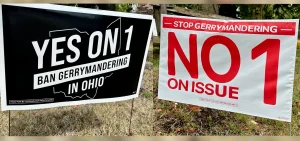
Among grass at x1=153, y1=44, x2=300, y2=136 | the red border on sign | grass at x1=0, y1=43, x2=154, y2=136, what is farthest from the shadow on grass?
the red border on sign

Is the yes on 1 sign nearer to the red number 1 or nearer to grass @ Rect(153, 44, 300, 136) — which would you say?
the red number 1

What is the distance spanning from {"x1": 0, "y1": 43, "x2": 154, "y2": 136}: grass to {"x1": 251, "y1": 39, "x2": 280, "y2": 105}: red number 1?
3.42 ft

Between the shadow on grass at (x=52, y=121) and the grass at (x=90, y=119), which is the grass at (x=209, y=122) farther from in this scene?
the shadow on grass at (x=52, y=121)

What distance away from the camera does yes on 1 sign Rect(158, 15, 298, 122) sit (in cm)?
219

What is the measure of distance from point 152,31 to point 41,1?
845 millimetres

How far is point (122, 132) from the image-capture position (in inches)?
110

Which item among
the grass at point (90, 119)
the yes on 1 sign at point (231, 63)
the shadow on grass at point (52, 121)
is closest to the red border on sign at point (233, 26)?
the yes on 1 sign at point (231, 63)

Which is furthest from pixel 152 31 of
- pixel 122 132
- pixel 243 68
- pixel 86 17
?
pixel 122 132

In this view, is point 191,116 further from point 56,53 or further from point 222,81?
point 56,53

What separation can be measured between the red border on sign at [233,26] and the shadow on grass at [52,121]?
102 cm

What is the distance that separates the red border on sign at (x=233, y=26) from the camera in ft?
6.98

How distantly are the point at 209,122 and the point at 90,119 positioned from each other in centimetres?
105

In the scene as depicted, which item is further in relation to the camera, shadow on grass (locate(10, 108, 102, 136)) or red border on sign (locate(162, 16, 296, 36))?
shadow on grass (locate(10, 108, 102, 136))

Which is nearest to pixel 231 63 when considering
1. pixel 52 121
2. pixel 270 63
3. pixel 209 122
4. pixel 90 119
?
pixel 270 63
